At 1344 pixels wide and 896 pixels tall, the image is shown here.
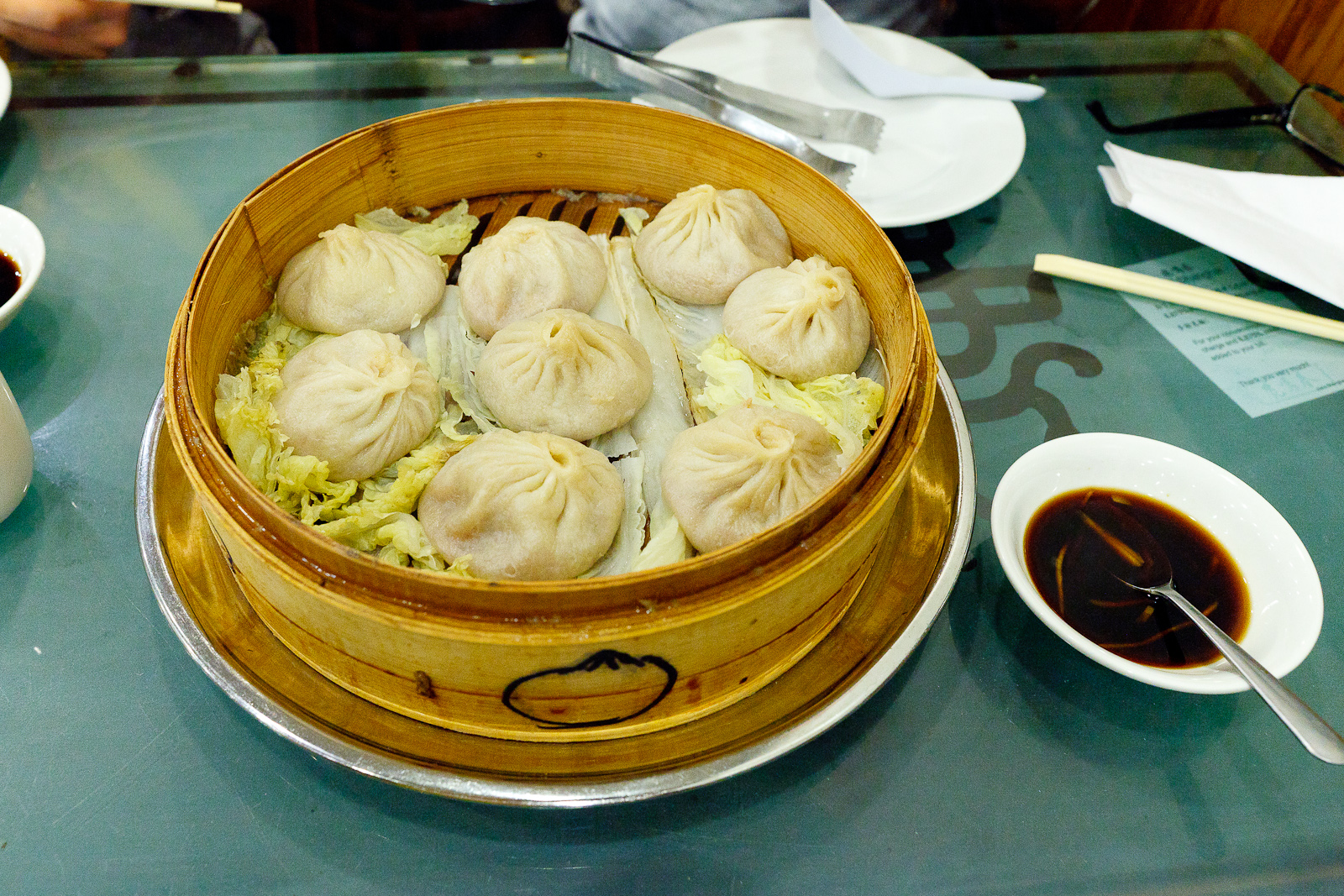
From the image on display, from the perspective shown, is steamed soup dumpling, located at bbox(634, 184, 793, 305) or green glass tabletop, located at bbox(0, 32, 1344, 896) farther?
steamed soup dumpling, located at bbox(634, 184, 793, 305)

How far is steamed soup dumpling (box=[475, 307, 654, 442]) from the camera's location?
1.47m

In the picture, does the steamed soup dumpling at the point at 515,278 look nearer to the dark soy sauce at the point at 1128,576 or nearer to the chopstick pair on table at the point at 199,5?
the dark soy sauce at the point at 1128,576

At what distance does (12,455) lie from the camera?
58.7 inches

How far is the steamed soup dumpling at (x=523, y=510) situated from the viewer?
4.18 ft

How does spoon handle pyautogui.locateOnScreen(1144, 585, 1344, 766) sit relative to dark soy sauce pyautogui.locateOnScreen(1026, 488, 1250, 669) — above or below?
above

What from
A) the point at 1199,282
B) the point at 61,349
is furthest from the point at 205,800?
the point at 1199,282

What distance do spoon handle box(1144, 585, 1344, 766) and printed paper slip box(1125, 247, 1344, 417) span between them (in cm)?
91

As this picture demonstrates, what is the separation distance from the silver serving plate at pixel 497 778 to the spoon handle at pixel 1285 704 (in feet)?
1.26

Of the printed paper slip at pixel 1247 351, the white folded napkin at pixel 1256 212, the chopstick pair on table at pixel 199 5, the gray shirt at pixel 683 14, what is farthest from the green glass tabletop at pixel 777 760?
the gray shirt at pixel 683 14

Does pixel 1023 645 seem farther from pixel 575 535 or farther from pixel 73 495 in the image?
pixel 73 495

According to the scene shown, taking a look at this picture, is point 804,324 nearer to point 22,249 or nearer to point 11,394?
point 11,394

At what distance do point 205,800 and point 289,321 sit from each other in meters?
0.83

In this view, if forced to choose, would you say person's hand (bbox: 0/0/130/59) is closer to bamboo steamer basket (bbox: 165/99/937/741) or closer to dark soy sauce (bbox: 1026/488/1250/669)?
bamboo steamer basket (bbox: 165/99/937/741)

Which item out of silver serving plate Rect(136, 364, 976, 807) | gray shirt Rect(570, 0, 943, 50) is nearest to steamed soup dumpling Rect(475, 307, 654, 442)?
silver serving plate Rect(136, 364, 976, 807)
